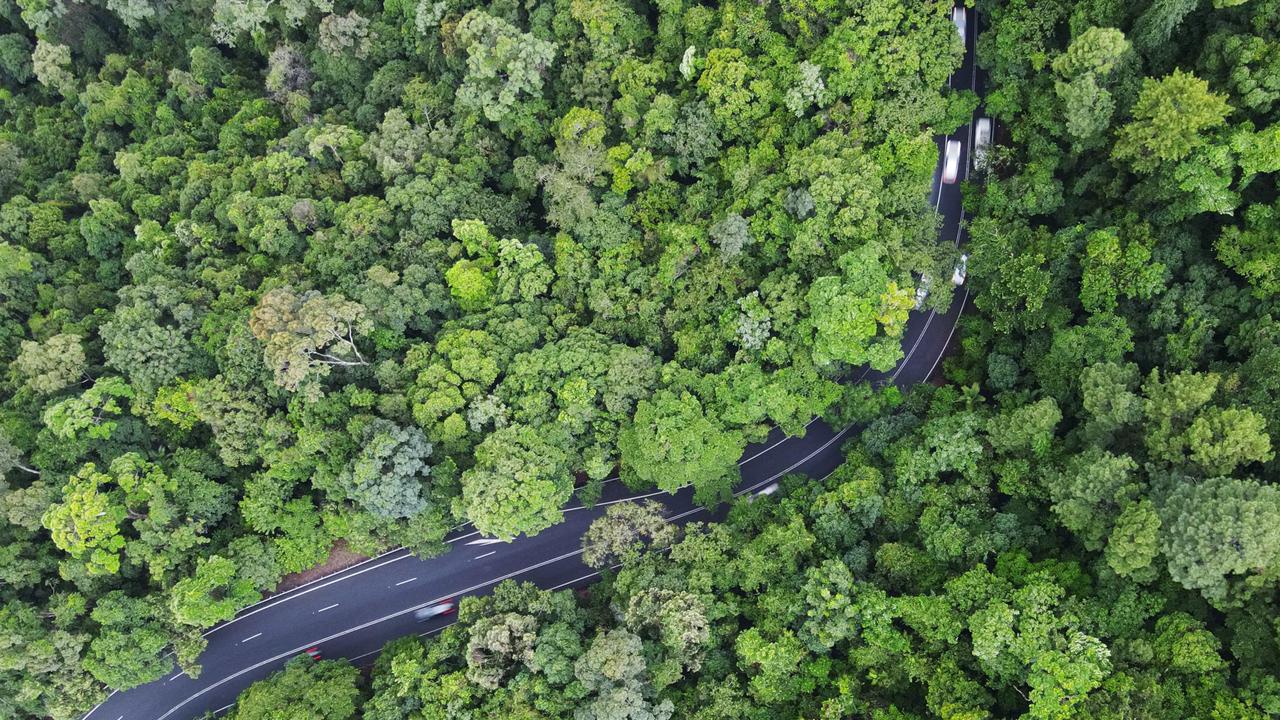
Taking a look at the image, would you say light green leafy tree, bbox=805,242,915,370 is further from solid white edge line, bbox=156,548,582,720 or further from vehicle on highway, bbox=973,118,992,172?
solid white edge line, bbox=156,548,582,720

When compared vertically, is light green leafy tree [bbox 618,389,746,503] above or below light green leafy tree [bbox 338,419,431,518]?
below

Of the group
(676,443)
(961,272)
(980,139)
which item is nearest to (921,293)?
(961,272)

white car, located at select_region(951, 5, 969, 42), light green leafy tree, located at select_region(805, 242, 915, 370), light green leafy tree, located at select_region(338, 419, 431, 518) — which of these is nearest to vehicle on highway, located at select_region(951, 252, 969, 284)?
light green leafy tree, located at select_region(805, 242, 915, 370)

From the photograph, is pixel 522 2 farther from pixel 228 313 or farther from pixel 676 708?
pixel 676 708

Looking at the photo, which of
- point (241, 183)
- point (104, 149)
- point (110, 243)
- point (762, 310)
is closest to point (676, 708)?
point (762, 310)

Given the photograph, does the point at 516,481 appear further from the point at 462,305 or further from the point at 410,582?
the point at 410,582

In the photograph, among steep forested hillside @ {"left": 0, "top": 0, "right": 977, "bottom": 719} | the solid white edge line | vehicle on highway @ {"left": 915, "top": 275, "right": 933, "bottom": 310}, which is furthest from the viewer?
the solid white edge line

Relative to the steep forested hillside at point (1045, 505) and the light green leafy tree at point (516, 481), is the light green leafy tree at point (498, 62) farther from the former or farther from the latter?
the steep forested hillside at point (1045, 505)

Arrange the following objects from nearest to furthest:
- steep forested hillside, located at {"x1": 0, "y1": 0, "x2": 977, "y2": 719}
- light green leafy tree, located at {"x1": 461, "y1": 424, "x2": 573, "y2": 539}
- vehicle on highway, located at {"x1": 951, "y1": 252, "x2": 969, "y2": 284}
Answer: light green leafy tree, located at {"x1": 461, "y1": 424, "x2": 573, "y2": 539} → steep forested hillside, located at {"x1": 0, "y1": 0, "x2": 977, "y2": 719} → vehicle on highway, located at {"x1": 951, "y1": 252, "x2": 969, "y2": 284}
